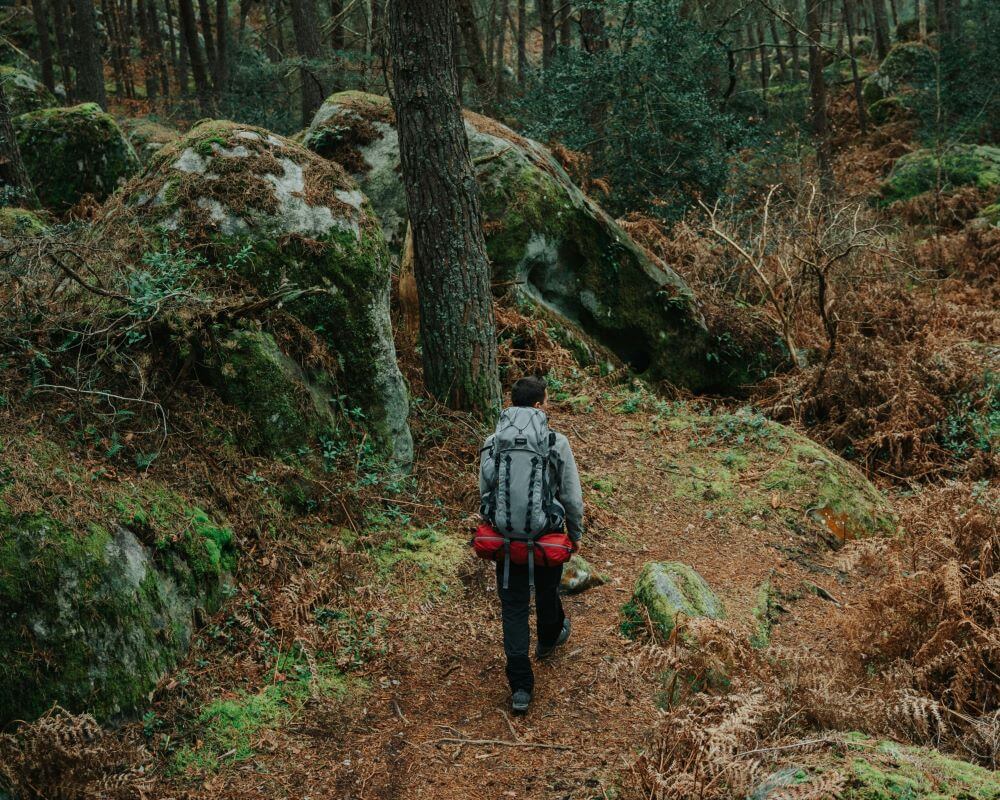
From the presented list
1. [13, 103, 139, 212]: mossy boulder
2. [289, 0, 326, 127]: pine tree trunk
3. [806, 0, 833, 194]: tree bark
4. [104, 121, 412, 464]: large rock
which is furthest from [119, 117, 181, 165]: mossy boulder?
[806, 0, 833, 194]: tree bark

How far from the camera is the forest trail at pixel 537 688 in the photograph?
4.13 m

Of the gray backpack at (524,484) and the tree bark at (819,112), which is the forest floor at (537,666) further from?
the tree bark at (819,112)

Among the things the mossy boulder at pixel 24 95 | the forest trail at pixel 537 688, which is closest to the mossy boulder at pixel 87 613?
the forest trail at pixel 537 688

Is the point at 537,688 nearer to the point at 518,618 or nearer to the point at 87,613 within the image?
the point at 518,618

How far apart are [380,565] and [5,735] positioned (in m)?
2.67

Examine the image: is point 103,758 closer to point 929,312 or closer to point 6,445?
point 6,445

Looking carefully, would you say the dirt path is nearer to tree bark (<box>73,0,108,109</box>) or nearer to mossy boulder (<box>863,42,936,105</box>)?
tree bark (<box>73,0,108,109</box>)

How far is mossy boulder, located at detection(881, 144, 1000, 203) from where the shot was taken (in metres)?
17.7

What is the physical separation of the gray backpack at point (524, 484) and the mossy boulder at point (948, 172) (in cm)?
1687

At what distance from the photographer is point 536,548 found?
4.52 m

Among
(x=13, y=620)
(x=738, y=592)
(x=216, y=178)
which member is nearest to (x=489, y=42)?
(x=216, y=178)

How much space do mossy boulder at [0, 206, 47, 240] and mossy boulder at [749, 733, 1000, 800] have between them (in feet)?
21.1

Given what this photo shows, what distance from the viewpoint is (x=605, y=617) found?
575cm

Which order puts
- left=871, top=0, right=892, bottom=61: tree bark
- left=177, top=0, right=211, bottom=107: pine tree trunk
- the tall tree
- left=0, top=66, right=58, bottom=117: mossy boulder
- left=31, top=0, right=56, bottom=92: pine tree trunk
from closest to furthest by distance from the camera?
A: 1. the tall tree
2. left=0, top=66, right=58, bottom=117: mossy boulder
3. left=177, top=0, right=211, bottom=107: pine tree trunk
4. left=31, top=0, right=56, bottom=92: pine tree trunk
5. left=871, top=0, right=892, bottom=61: tree bark
